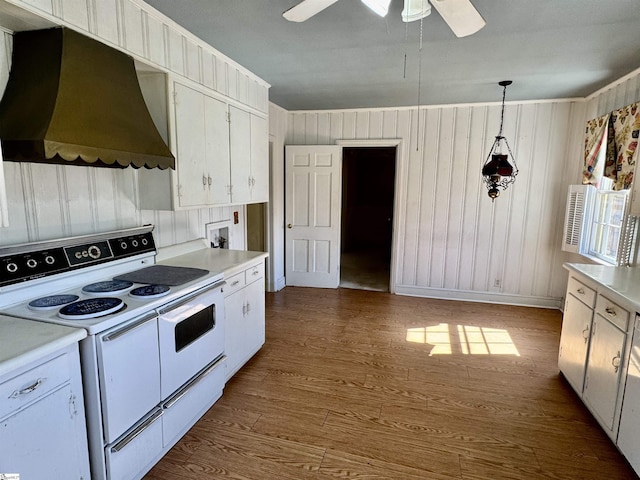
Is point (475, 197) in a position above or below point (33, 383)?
above

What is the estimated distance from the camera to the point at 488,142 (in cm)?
444

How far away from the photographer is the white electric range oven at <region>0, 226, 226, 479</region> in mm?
1596

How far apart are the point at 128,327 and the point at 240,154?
1977 mm

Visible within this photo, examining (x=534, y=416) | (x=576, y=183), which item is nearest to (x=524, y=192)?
(x=576, y=183)

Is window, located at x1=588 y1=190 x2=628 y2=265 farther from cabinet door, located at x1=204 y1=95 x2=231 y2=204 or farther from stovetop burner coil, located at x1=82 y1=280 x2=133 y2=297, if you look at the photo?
stovetop burner coil, located at x1=82 y1=280 x2=133 y2=297

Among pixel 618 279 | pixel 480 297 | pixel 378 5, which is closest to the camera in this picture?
pixel 378 5

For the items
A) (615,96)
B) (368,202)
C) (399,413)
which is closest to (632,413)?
(399,413)

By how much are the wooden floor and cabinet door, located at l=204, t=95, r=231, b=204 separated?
1481 millimetres

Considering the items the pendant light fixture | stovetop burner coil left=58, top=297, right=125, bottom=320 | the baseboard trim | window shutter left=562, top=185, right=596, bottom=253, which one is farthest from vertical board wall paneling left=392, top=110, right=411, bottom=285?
stovetop burner coil left=58, top=297, right=125, bottom=320

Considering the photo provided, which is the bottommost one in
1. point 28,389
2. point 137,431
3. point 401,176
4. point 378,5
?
point 137,431

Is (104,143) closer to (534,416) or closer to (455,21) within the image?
(455,21)

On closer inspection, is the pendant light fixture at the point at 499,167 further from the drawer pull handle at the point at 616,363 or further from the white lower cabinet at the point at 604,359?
the drawer pull handle at the point at 616,363

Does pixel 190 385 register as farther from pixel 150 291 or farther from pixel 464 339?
pixel 464 339

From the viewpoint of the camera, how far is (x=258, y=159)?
11.8 feet
